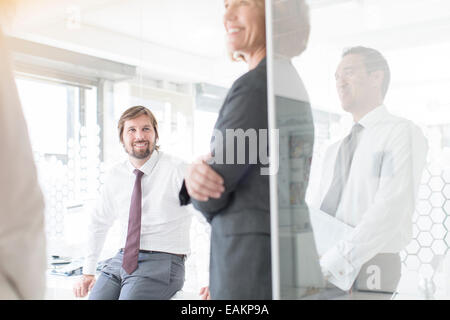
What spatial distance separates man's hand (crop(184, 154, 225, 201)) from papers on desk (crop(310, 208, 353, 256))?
1.01 feet

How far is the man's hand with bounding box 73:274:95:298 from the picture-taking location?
2.73 m

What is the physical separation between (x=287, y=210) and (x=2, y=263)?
871 mm

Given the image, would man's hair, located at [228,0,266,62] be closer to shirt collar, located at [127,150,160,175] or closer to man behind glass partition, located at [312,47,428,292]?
man behind glass partition, located at [312,47,428,292]

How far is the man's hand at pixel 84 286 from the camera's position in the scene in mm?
2734

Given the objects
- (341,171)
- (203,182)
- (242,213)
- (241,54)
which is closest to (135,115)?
(241,54)

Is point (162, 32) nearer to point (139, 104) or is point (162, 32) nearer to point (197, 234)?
point (139, 104)

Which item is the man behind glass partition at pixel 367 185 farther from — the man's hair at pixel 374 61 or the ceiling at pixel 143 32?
the ceiling at pixel 143 32

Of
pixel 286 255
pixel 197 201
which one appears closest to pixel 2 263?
pixel 197 201

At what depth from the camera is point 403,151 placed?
1508mm

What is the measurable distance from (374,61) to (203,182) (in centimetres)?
65

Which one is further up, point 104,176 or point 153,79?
point 153,79

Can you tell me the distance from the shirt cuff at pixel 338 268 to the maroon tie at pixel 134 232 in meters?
1.24

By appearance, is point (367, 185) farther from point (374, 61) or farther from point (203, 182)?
point (203, 182)
